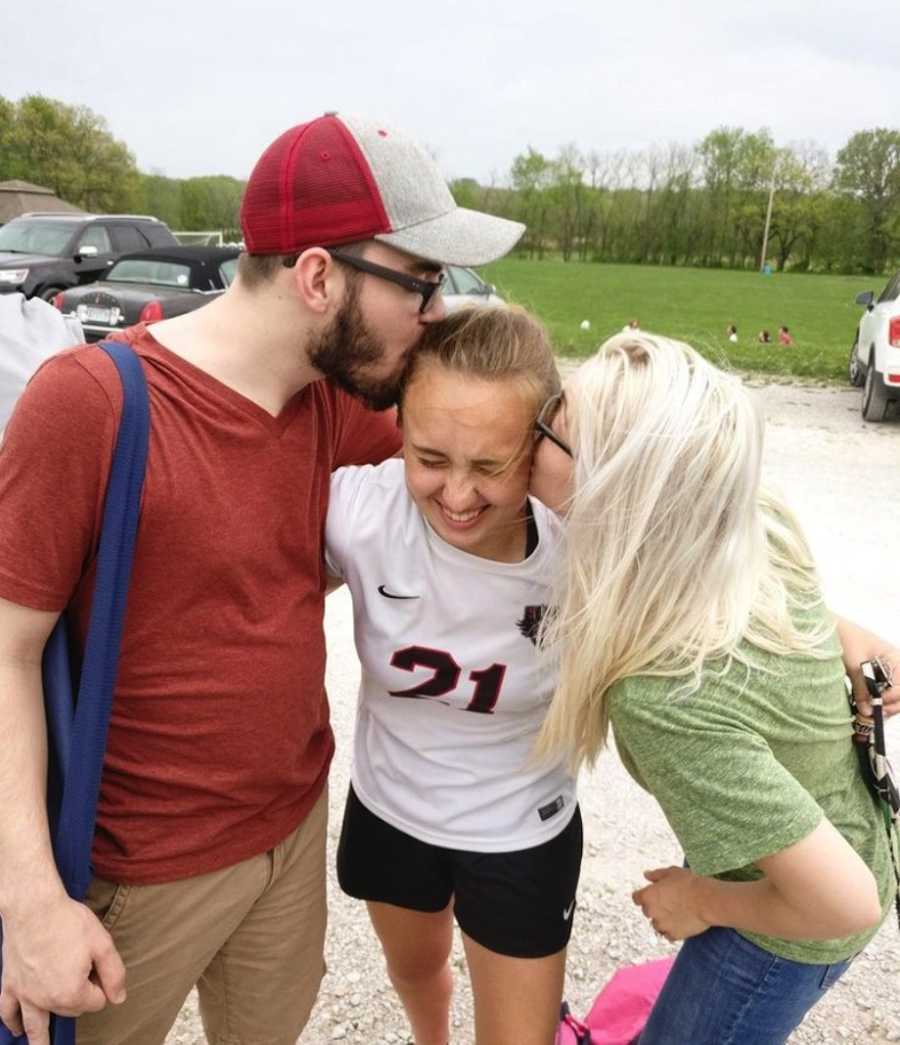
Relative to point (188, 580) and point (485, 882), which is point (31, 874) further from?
point (485, 882)

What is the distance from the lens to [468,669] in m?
1.64

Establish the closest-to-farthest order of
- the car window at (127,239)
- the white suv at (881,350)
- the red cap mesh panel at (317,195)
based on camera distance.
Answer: the red cap mesh panel at (317,195)
the white suv at (881,350)
the car window at (127,239)

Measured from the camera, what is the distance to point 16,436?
1215 millimetres

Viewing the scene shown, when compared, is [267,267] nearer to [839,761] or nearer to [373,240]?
[373,240]

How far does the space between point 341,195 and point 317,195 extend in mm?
41

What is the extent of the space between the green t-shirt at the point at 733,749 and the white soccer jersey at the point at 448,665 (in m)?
0.33

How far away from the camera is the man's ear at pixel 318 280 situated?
57.0 inches

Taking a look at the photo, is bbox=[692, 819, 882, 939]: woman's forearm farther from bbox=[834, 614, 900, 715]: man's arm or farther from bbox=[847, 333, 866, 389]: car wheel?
bbox=[847, 333, 866, 389]: car wheel

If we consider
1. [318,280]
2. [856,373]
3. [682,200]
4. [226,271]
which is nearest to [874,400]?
[856,373]

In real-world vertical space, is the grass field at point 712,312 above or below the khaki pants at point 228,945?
below

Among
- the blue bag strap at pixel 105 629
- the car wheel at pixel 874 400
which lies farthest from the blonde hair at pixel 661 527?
the car wheel at pixel 874 400

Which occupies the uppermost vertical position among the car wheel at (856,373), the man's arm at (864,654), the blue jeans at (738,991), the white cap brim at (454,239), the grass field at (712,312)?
the white cap brim at (454,239)

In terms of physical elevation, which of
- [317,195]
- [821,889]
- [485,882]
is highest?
[317,195]

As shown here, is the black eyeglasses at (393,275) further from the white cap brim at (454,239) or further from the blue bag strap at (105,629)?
the blue bag strap at (105,629)
